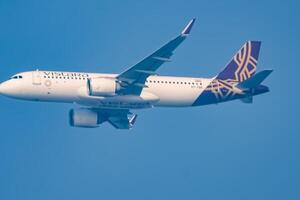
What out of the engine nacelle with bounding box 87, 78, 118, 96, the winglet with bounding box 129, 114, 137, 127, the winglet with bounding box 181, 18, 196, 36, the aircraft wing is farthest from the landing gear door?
the winglet with bounding box 181, 18, 196, 36

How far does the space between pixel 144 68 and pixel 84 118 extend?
9047mm

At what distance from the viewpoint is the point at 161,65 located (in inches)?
2908

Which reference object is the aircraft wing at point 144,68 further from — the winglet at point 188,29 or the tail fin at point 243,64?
the tail fin at point 243,64

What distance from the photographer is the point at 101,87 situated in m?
74.8

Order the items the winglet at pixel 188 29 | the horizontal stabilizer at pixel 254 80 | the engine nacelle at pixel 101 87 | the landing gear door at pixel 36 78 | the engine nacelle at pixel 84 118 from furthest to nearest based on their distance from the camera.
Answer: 1. the engine nacelle at pixel 84 118
2. the landing gear door at pixel 36 78
3. the horizontal stabilizer at pixel 254 80
4. the engine nacelle at pixel 101 87
5. the winglet at pixel 188 29

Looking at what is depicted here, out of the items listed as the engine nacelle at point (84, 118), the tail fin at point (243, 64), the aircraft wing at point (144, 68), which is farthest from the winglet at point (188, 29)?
the engine nacelle at point (84, 118)

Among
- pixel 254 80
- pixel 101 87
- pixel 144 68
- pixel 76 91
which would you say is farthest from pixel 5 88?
pixel 254 80

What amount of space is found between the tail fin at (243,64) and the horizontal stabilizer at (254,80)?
113 inches

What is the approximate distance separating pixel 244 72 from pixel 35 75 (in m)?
18.5

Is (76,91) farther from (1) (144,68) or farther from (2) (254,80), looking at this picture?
(2) (254,80)

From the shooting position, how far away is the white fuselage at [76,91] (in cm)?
7612

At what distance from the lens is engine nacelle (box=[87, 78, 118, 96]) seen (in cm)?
7469

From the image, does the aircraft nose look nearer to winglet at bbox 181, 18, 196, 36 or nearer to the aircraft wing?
the aircraft wing

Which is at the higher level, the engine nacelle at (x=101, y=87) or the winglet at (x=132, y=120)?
the engine nacelle at (x=101, y=87)
